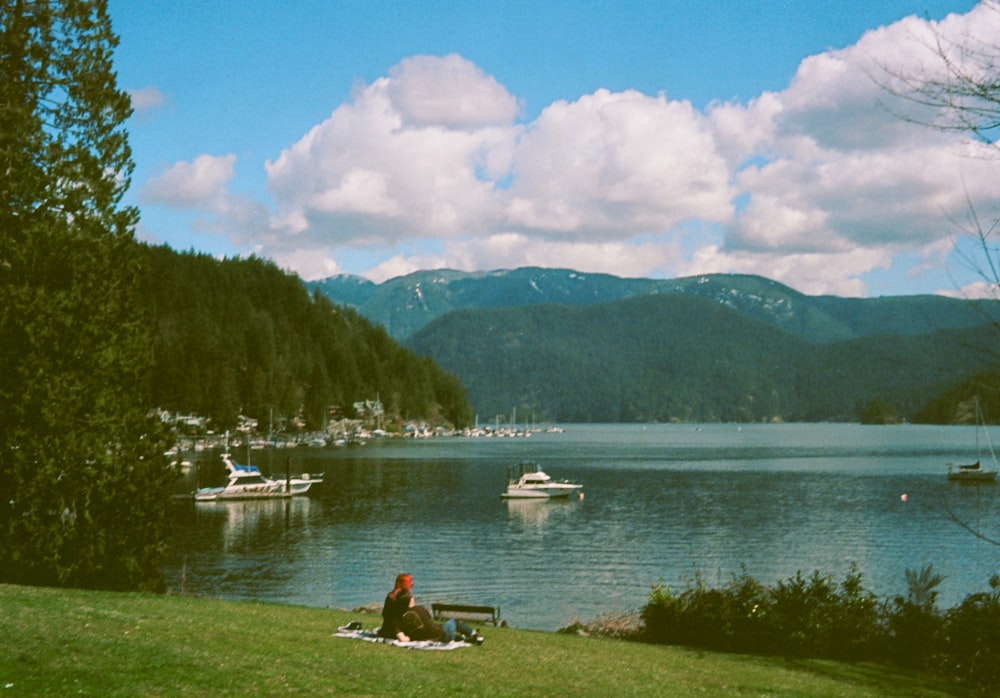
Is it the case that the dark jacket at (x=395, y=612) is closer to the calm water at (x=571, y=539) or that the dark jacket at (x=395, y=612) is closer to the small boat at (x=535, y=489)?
the calm water at (x=571, y=539)

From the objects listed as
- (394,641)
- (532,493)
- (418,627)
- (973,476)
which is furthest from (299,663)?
(973,476)

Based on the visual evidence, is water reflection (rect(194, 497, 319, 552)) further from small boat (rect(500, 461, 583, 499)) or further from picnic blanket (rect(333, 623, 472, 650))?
picnic blanket (rect(333, 623, 472, 650))

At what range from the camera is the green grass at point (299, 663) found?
11477mm

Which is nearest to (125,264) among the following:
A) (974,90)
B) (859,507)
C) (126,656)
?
(126,656)

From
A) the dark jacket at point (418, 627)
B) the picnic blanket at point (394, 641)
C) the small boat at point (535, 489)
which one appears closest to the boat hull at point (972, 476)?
the small boat at point (535, 489)

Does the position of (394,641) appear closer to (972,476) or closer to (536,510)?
(536,510)

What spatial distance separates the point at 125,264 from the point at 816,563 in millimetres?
36901

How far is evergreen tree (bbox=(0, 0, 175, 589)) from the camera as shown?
20750mm

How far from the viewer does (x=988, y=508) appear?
73062 millimetres

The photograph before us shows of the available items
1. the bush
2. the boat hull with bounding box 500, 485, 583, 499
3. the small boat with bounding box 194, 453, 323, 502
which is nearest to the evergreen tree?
the bush

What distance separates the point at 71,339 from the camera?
21516mm

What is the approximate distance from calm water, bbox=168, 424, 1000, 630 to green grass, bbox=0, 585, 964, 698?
5064 millimetres

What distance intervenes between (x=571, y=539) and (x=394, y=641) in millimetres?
40833

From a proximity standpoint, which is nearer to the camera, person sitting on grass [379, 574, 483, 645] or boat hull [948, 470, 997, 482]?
person sitting on grass [379, 574, 483, 645]
